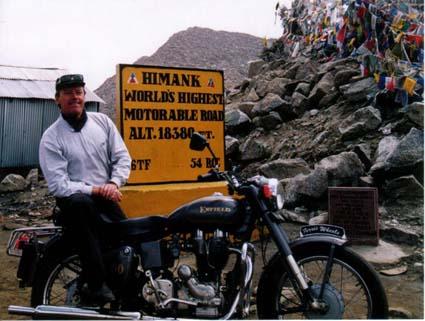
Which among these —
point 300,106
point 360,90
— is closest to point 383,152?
point 360,90

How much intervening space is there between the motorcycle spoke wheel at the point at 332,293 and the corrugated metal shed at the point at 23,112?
9.32 metres

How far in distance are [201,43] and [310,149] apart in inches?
250

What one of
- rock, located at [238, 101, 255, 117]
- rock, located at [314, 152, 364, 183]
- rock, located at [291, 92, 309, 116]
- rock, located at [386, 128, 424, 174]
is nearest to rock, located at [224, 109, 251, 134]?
rock, located at [238, 101, 255, 117]

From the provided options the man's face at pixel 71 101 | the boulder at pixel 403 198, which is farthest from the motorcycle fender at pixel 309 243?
the boulder at pixel 403 198

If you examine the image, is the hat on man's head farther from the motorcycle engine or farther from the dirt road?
the dirt road

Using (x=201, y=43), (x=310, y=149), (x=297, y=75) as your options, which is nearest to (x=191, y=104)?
(x=310, y=149)

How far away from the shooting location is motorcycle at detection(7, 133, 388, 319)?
3041mm

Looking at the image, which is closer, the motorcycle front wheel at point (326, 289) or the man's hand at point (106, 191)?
the motorcycle front wheel at point (326, 289)

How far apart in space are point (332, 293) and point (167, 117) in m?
3.48

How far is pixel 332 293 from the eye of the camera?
305 cm

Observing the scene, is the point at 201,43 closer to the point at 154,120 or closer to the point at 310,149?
the point at 310,149

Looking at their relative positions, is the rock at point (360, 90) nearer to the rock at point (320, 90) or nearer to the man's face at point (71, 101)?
the rock at point (320, 90)

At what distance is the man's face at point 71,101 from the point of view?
3.57 meters

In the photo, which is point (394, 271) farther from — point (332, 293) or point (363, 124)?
point (363, 124)
